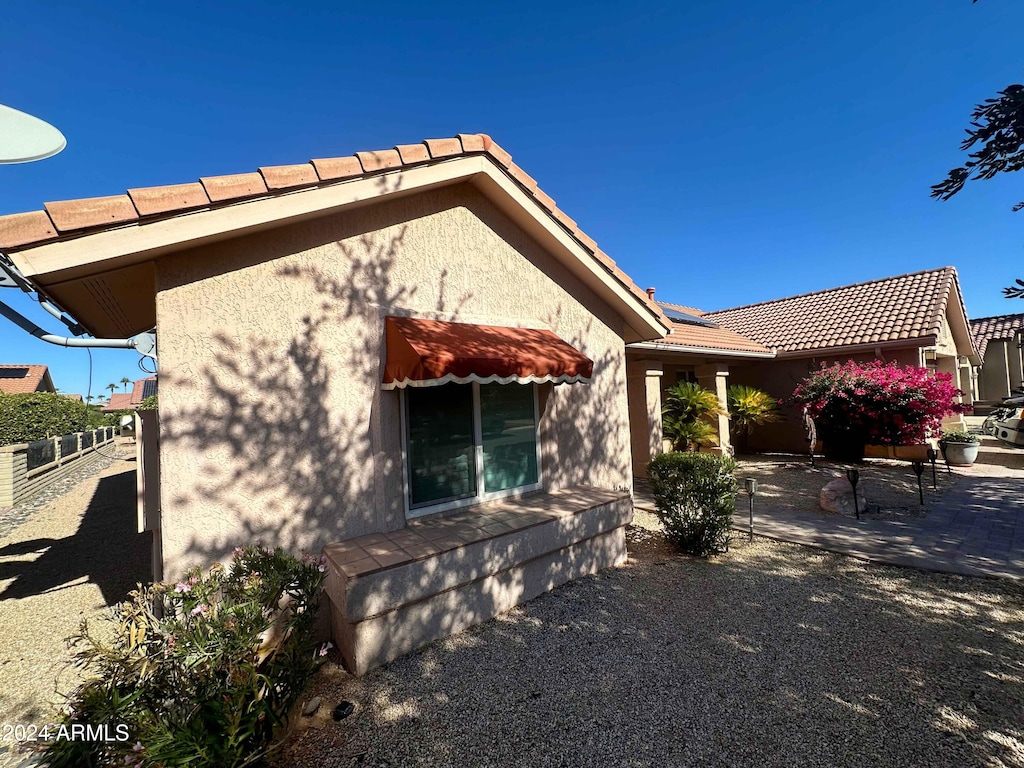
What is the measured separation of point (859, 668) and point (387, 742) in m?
6.75

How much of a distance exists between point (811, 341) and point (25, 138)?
31079mm

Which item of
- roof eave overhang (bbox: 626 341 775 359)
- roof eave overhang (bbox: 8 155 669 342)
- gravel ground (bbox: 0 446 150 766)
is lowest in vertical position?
gravel ground (bbox: 0 446 150 766)

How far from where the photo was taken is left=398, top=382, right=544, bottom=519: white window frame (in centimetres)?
864

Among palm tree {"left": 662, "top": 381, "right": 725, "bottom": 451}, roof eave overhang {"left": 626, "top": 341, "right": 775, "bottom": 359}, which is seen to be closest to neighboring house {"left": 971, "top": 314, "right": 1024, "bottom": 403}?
roof eave overhang {"left": 626, "top": 341, "right": 775, "bottom": 359}

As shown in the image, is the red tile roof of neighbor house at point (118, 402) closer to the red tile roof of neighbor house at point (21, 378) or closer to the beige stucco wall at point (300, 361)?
the red tile roof of neighbor house at point (21, 378)

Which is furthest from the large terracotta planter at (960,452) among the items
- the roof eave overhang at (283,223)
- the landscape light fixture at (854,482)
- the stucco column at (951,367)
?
the roof eave overhang at (283,223)

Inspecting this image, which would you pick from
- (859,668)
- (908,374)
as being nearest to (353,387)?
(859,668)

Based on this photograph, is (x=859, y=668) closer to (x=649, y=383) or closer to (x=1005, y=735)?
(x=1005, y=735)

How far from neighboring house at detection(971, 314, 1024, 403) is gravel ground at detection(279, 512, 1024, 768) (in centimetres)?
5196

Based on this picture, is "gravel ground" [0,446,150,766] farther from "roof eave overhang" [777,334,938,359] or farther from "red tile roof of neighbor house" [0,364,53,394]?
"red tile roof of neighbor house" [0,364,53,394]

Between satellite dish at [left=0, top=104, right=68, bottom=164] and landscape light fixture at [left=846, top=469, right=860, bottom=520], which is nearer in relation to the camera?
satellite dish at [left=0, top=104, right=68, bottom=164]

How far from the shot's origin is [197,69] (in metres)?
12.5

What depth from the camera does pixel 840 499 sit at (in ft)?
45.3

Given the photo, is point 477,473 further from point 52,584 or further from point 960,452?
point 960,452
